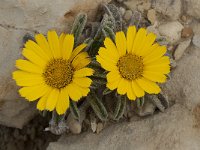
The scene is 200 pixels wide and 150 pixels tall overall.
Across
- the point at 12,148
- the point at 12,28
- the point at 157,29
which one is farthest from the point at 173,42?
the point at 12,148

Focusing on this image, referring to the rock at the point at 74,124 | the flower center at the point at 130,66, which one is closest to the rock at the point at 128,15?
Result: the flower center at the point at 130,66

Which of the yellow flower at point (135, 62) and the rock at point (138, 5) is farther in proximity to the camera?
the rock at point (138, 5)

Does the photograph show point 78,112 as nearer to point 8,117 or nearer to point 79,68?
point 79,68

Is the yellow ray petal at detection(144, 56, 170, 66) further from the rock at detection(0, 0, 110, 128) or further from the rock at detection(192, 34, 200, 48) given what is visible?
the rock at detection(0, 0, 110, 128)

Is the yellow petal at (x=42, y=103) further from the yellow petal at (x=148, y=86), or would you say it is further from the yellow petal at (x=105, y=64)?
the yellow petal at (x=148, y=86)

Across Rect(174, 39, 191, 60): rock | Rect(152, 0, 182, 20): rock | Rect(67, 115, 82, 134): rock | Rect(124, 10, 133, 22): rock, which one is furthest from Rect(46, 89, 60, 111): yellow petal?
Rect(152, 0, 182, 20): rock

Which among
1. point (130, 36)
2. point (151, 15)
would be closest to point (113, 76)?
point (130, 36)
